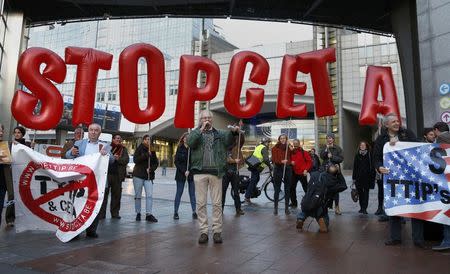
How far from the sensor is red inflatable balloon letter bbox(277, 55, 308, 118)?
28.1 ft

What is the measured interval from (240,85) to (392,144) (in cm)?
402

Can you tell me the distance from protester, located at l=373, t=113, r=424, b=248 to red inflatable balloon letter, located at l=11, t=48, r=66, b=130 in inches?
246

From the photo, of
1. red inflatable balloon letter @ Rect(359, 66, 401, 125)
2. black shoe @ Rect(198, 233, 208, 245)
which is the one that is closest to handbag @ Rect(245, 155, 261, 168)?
red inflatable balloon letter @ Rect(359, 66, 401, 125)

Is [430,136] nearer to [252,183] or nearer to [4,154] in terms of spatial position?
[252,183]

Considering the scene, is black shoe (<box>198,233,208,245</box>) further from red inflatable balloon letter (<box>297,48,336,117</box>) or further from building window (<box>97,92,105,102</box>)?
building window (<box>97,92,105,102</box>)

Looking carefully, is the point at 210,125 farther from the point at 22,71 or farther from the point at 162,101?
the point at 22,71

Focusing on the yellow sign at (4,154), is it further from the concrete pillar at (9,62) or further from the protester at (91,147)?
the concrete pillar at (9,62)

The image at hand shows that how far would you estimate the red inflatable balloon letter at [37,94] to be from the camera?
7496 mm

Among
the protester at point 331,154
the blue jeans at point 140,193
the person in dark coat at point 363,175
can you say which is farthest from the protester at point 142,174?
the person in dark coat at point 363,175

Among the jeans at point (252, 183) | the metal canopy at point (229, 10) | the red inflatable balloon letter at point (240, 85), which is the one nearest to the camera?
the red inflatable balloon letter at point (240, 85)

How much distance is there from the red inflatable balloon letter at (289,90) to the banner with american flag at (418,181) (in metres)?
3.27

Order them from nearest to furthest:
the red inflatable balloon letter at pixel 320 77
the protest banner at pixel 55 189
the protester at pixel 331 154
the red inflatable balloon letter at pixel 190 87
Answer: the protest banner at pixel 55 189 < the protester at pixel 331 154 < the red inflatable balloon letter at pixel 190 87 < the red inflatable balloon letter at pixel 320 77

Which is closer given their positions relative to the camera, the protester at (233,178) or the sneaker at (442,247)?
the sneaker at (442,247)

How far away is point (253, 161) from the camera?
10195 millimetres
